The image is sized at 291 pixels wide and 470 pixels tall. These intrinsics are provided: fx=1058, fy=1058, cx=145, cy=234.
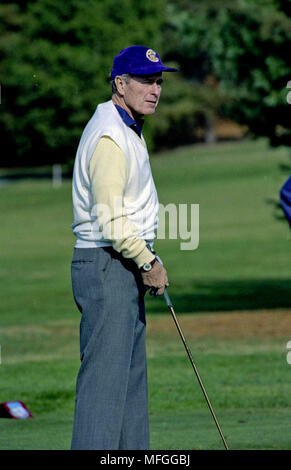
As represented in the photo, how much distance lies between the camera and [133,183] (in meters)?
5.06

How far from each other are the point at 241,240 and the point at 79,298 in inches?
1261

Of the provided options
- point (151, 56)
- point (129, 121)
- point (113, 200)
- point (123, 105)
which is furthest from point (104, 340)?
point (151, 56)

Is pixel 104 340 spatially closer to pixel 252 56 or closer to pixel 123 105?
pixel 123 105

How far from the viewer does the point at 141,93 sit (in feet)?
17.4

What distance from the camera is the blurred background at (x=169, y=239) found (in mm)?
10305

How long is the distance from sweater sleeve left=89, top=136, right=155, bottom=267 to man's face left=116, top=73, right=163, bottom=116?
0.36m

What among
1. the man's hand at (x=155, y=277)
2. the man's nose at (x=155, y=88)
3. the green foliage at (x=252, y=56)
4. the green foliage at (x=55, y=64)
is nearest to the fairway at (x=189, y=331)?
the green foliage at (x=252, y=56)

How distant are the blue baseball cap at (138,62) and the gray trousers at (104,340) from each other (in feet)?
2.98

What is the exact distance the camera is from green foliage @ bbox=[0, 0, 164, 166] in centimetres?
6712

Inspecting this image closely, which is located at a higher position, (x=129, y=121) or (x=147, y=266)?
(x=129, y=121)

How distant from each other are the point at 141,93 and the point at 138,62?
0.51 ft

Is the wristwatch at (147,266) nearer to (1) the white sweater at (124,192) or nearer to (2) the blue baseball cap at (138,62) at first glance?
(1) the white sweater at (124,192)

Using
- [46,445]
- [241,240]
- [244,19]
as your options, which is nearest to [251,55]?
[244,19]

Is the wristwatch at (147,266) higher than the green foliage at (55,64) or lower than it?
lower
